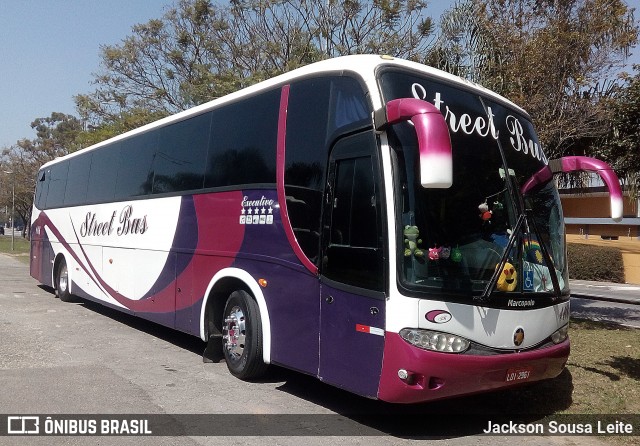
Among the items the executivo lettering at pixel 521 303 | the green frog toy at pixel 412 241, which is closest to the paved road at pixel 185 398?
the executivo lettering at pixel 521 303

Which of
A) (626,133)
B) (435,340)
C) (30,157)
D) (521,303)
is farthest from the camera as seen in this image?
(30,157)

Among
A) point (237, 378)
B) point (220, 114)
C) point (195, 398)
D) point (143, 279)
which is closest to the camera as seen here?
point (195, 398)

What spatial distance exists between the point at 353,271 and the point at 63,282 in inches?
412

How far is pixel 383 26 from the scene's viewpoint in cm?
1928

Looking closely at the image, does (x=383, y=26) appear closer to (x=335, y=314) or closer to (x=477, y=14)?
(x=477, y=14)

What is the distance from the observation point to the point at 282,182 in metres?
6.48

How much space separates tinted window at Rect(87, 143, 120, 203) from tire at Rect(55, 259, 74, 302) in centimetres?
246

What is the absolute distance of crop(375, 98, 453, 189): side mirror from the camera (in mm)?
4422

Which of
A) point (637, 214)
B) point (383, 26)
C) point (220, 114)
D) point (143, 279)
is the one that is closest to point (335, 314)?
point (220, 114)

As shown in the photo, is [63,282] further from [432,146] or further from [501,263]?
[432,146]

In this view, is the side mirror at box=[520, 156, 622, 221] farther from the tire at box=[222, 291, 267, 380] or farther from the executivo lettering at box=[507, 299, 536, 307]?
the tire at box=[222, 291, 267, 380]

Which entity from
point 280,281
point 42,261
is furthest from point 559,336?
point 42,261

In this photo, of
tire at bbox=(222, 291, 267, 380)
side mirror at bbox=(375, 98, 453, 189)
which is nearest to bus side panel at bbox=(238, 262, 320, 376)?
tire at bbox=(222, 291, 267, 380)

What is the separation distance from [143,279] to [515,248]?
624cm
